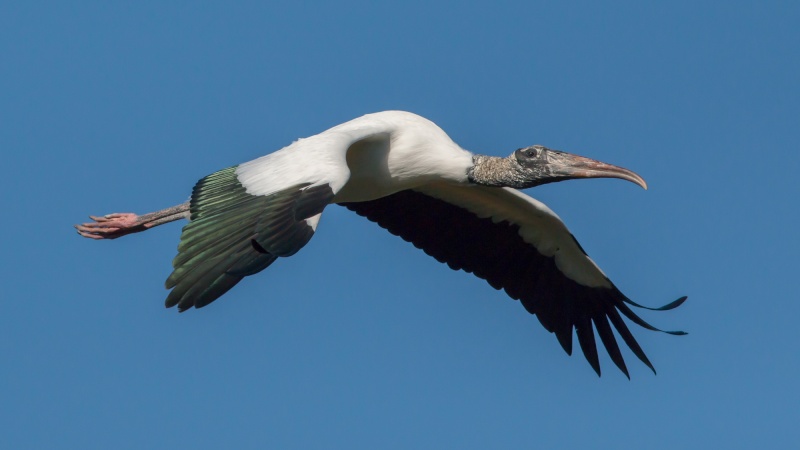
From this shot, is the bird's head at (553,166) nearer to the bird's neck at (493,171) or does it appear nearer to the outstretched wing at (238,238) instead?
the bird's neck at (493,171)

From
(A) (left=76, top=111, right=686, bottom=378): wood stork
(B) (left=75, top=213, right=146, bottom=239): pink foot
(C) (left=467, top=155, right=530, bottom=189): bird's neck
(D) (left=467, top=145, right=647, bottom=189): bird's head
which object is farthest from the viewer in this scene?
(B) (left=75, top=213, right=146, bottom=239): pink foot

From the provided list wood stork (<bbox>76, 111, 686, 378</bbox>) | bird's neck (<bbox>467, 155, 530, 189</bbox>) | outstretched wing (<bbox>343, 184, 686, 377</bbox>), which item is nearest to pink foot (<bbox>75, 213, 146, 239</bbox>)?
wood stork (<bbox>76, 111, 686, 378</bbox>)

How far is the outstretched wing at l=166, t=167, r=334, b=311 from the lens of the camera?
7742mm

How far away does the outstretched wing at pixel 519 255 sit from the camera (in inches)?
439

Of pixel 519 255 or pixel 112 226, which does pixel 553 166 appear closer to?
pixel 519 255

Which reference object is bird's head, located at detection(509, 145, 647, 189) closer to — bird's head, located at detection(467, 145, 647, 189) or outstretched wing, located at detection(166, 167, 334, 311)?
bird's head, located at detection(467, 145, 647, 189)

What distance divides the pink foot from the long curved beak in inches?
126

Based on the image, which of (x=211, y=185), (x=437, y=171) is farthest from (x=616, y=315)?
(x=211, y=185)

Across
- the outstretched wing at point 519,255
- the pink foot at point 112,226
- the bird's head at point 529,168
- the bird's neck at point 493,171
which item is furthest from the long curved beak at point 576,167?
the pink foot at point 112,226

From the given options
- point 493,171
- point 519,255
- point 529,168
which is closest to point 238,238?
point 493,171

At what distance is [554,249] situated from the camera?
37.0ft

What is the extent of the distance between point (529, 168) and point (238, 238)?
2.92 m

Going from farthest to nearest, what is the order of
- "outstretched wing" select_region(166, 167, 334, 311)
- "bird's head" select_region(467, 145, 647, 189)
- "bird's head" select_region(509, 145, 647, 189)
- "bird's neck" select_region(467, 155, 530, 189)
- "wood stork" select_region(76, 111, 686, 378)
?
"bird's neck" select_region(467, 155, 530, 189), "bird's head" select_region(467, 145, 647, 189), "bird's head" select_region(509, 145, 647, 189), "wood stork" select_region(76, 111, 686, 378), "outstretched wing" select_region(166, 167, 334, 311)

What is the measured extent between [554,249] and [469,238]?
2.23 feet
